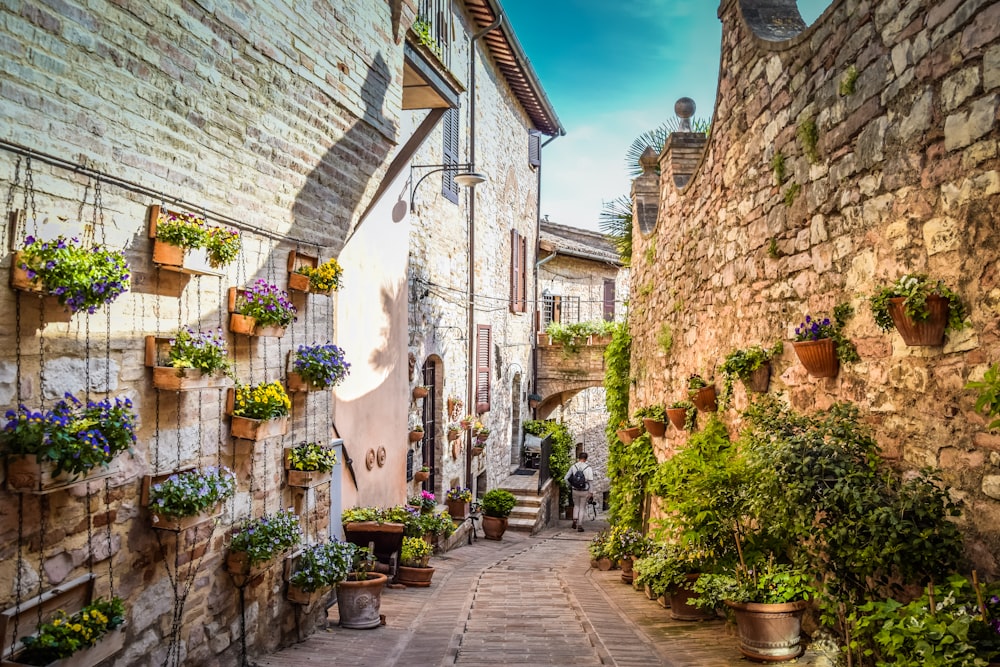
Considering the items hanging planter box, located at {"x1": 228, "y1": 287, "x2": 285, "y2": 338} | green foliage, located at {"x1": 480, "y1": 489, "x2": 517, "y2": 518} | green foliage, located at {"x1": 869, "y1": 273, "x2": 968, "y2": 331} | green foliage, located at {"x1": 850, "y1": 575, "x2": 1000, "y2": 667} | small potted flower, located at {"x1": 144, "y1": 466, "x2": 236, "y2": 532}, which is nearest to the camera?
green foliage, located at {"x1": 850, "y1": 575, "x2": 1000, "y2": 667}

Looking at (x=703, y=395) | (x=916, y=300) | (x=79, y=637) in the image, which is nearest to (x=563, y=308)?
(x=703, y=395)

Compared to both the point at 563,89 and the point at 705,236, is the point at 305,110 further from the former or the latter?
the point at 563,89

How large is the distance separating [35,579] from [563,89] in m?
19.0

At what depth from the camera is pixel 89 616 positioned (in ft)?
10.8

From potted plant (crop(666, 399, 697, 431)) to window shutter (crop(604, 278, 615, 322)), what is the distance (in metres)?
14.1

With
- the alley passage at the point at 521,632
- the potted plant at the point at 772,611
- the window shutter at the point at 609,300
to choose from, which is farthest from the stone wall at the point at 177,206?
the window shutter at the point at 609,300

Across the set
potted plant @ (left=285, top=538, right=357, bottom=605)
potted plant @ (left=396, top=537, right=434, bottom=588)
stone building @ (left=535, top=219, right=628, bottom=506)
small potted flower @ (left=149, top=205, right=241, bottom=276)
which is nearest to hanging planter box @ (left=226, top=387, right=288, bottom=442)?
small potted flower @ (left=149, top=205, right=241, bottom=276)

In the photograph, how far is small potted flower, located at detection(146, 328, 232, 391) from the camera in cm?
388

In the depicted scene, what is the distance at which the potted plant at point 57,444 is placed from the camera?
2.96m

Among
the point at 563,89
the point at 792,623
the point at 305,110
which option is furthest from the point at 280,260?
the point at 563,89

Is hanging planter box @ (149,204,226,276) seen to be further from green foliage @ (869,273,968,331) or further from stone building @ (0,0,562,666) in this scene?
green foliage @ (869,273,968,331)

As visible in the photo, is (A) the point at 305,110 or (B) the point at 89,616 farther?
(A) the point at 305,110

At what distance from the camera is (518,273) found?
1784cm

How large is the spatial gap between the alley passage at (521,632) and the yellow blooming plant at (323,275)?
259cm
